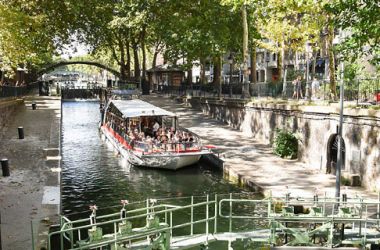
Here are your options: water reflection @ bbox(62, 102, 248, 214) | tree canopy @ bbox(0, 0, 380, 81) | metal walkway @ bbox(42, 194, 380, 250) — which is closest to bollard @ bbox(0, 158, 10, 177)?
water reflection @ bbox(62, 102, 248, 214)

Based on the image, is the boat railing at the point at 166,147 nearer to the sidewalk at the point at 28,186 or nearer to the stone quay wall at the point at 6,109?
the sidewalk at the point at 28,186

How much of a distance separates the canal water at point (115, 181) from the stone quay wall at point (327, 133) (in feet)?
14.8

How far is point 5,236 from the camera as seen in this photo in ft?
38.6

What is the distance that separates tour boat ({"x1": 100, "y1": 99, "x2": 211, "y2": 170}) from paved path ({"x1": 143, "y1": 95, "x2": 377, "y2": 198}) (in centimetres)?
209

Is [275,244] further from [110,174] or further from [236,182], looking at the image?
[110,174]

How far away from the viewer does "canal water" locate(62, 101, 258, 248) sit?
19.5 meters

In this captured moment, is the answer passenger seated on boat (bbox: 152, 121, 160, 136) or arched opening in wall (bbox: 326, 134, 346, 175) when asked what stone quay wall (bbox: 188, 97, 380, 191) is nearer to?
arched opening in wall (bbox: 326, 134, 346, 175)

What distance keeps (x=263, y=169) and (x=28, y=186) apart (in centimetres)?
1045

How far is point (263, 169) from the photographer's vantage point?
72.9ft

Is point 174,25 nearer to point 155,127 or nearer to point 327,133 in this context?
point 155,127

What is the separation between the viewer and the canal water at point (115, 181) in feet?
64.1

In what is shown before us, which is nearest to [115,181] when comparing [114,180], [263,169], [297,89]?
[114,180]

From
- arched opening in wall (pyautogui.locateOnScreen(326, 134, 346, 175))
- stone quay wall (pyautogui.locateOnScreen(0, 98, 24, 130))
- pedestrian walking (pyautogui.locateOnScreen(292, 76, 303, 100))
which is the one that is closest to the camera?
arched opening in wall (pyautogui.locateOnScreen(326, 134, 346, 175))

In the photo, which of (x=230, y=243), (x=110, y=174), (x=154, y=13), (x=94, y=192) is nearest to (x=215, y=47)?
(x=154, y=13)
